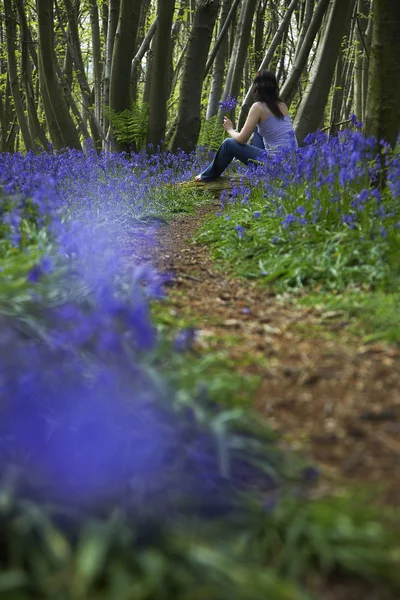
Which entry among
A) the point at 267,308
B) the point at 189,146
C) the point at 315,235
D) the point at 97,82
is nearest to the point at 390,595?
the point at 267,308

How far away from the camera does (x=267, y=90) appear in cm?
735

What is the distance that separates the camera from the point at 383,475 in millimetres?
1694

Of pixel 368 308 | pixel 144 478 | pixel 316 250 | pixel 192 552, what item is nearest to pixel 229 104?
pixel 316 250

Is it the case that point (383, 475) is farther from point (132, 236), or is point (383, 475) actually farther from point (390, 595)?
point (132, 236)

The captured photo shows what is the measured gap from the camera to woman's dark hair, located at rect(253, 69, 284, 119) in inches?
285

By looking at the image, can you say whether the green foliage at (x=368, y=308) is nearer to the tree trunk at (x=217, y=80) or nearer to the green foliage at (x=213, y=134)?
the green foliage at (x=213, y=134)

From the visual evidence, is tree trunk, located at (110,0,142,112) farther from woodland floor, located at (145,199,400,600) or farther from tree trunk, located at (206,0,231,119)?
woodland floor, located at (145,199,400,600)

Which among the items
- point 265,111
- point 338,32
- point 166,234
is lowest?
point 166,234

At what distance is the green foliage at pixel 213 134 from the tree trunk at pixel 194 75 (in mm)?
1113

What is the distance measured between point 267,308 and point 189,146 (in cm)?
Answer: 748

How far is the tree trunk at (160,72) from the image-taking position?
9172mm

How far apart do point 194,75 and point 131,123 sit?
1311 mm

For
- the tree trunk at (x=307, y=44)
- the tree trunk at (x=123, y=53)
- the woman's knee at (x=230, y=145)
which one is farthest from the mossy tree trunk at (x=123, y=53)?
the woman's knee at (x=230, y=145)

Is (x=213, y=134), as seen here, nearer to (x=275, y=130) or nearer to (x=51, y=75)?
(x=51, y=75)
